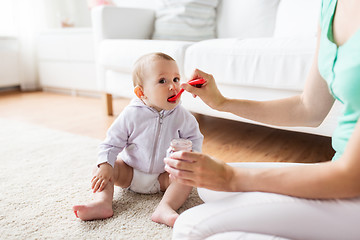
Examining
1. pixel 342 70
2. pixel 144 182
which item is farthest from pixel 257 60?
pixel 342 70

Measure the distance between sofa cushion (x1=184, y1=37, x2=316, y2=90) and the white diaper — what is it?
0.59 metres

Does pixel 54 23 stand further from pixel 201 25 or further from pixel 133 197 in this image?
pixel 133 197

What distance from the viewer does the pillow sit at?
6.77ft

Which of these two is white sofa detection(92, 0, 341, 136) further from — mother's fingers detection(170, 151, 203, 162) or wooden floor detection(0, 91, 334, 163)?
mother's fingers detection(170, 151, 203, 162)

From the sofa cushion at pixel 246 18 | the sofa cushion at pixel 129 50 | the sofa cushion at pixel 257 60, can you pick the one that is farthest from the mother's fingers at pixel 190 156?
the sofa cushion at pixel 246 18

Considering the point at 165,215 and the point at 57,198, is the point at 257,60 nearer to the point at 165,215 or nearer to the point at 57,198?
the point at 165,215

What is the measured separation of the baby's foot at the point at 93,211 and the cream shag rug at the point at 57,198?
2cm

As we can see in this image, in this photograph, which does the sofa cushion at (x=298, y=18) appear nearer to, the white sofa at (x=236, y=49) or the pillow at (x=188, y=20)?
the white sofa at (x=236, y=49)

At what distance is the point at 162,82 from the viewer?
0.94 meters

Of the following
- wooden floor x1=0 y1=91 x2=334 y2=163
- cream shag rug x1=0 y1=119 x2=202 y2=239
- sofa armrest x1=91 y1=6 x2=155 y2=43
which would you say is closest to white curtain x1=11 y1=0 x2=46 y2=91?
wooden floor x1=0 y1=91 x2=334 y2=163

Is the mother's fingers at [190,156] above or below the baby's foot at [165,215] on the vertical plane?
above

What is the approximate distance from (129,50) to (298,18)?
2.97 ft

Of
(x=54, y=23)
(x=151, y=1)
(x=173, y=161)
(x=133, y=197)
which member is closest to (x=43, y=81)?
(x=54, y=23)

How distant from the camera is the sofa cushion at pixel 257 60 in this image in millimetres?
1183
